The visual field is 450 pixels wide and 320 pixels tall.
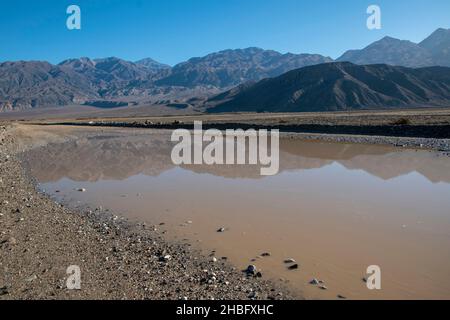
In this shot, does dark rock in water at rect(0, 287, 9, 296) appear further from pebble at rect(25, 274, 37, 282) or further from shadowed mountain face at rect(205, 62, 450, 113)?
Answer: shadowed mountain face at rect(205, 62, 450, 113)

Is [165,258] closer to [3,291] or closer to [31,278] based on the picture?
[31,278]

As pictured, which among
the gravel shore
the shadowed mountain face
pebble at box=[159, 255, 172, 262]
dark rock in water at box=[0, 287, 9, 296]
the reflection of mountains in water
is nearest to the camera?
dark rock in water at box=[0, 287, 9, 296]

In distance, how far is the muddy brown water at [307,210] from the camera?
7.53 metres

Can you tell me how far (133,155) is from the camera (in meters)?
28.9

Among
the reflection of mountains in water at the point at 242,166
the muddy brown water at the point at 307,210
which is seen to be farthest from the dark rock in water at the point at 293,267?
the reflection of mountains in water at the point at 242,166

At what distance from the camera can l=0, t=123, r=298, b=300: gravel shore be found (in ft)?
21.4

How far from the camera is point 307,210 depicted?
39.7 ft

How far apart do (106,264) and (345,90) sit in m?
126

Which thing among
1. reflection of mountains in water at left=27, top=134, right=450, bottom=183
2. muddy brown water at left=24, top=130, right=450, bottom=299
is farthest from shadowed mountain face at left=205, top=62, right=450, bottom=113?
muddy brown water at left=24, top=130, right=450, bottom=299

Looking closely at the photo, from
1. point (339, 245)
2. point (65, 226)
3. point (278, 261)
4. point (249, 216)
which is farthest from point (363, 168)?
point (65, 226)

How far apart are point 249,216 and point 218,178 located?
7192mm

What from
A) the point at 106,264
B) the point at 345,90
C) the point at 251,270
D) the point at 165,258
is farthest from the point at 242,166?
the point at 345,90

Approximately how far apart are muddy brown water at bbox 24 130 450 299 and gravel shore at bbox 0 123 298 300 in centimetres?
64
